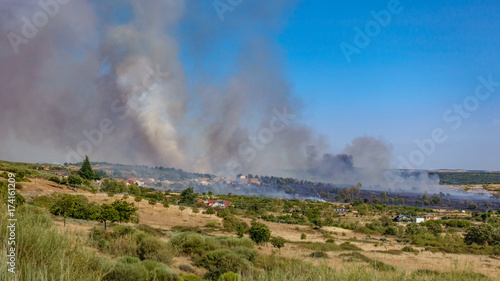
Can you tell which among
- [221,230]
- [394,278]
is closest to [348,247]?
[221,230]

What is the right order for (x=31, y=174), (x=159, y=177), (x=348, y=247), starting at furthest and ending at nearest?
1. (x=159, y=177)
2. (x=31, y=174)
3. (x=348, y=247)

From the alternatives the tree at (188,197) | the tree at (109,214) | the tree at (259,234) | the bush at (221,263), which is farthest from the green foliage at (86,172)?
the bush at (221,263)

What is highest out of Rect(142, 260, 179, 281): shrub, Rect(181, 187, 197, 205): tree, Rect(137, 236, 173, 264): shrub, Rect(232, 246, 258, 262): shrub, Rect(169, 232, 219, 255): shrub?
Rect(142, 260, 179, 281): shrub

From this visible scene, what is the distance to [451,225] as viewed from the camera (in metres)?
64.8

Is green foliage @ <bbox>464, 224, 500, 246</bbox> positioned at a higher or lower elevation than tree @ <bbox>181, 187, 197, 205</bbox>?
higher

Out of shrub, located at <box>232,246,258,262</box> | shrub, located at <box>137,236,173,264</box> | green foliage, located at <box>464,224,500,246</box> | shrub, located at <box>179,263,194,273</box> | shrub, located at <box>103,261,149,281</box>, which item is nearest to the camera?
shrub, located at <box>103,261,149,281</box>

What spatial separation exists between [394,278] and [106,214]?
26.5 metres

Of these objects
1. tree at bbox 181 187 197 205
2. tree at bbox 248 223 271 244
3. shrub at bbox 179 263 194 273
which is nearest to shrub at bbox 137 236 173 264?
shrub at bbox 179 263 194 273

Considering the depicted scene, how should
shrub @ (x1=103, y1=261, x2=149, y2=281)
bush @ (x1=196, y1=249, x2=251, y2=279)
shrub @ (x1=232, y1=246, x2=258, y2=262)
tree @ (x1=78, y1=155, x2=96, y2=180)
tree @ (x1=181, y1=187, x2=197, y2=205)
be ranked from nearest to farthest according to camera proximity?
shrub @ (x1=103, y1=261, x2=149, y2=281)
bush @ (x1=196, y1=249, x2=251, y2=279)
shrub @ (x1=232, y1=246, x2=258, y2=262)
tree @ (x1=181, y1=187, x2=197, y2=205)
tree @ (x1=78, y1=155, x2=96, y2=180)

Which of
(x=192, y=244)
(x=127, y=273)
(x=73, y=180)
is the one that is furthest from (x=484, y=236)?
(x=73, y=180)

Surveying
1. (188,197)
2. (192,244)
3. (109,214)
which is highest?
(109,214)

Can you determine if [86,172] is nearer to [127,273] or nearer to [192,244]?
[192,244]

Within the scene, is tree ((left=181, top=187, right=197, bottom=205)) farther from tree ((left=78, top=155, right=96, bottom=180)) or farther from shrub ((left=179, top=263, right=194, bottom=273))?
shrub ((left=179, top=263, right=194, bottom=273))

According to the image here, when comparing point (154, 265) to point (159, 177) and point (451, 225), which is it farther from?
point (159, 177)
